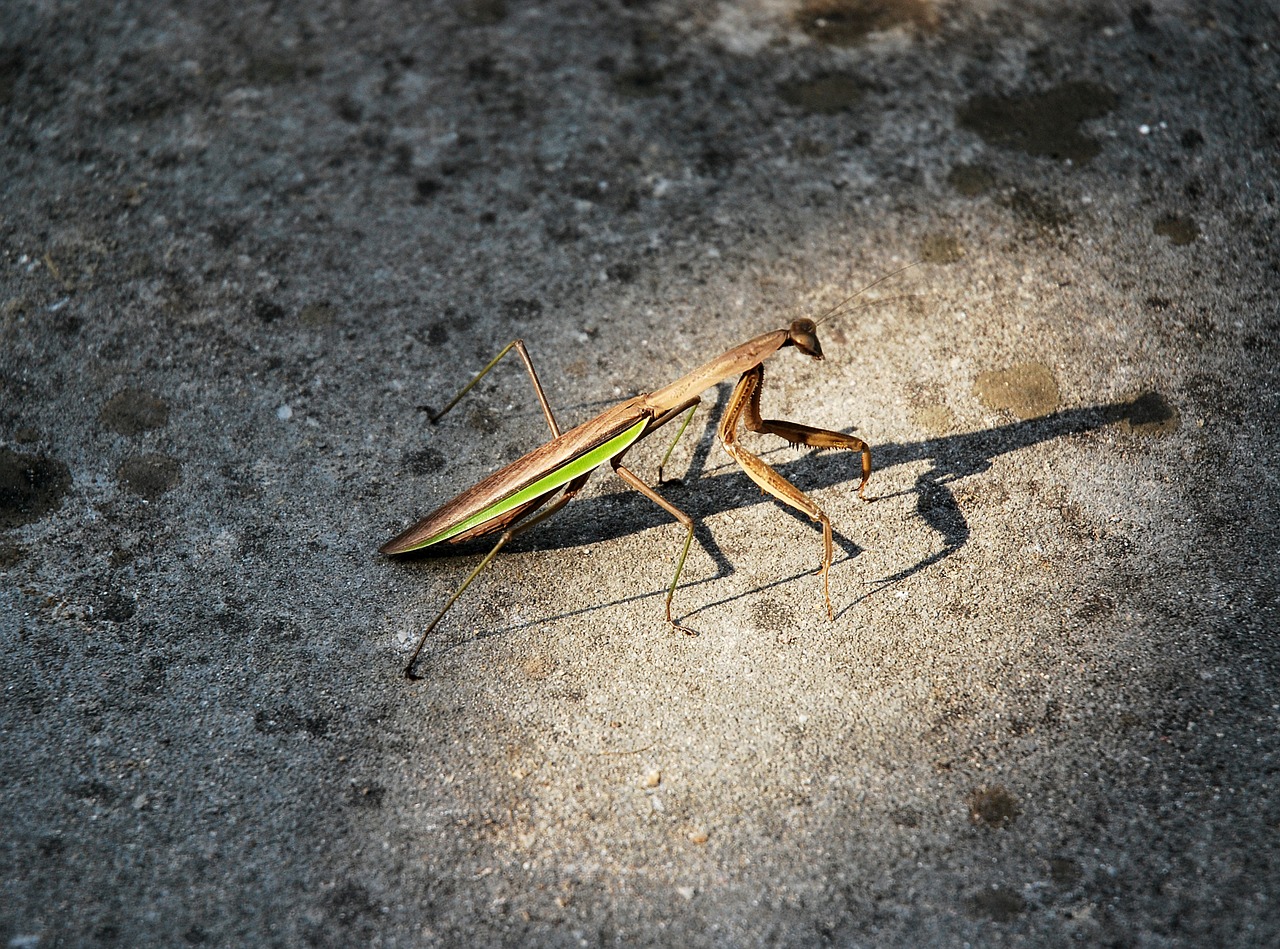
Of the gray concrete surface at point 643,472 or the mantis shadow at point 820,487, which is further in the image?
the mantis shadow at point 820,487

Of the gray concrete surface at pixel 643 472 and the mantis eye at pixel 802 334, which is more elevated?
the mantis eye at pixel 802 334

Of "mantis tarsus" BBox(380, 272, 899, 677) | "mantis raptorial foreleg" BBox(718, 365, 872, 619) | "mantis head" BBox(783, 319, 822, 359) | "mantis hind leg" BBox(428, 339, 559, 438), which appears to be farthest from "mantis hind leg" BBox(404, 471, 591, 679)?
"mantis head" BBox(783, 319, 822, 359)

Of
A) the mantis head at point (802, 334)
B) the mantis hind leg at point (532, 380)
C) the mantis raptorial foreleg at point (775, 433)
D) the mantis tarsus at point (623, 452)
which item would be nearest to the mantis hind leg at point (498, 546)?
the mantis tarsus at point (623, 452)

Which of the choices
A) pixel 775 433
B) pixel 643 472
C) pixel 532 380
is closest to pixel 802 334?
pixel 775 433

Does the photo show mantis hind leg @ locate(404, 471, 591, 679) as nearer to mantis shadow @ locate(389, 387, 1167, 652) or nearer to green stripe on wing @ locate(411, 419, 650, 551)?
green stripe on wing @ locate(411, 419, 650, 551)

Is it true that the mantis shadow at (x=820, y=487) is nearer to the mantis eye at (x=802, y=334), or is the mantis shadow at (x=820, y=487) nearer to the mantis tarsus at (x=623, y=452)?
the mantis tarsus at (x=623, y=452)

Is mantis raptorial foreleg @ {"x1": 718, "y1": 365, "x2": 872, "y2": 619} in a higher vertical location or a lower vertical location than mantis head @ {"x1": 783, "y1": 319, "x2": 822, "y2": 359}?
lower

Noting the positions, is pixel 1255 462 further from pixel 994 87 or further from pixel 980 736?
pixel 994 87
